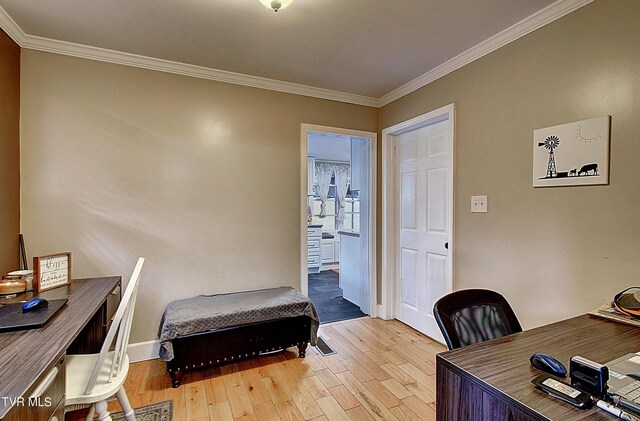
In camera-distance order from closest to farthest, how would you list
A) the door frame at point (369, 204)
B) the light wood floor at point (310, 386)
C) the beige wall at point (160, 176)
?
the light wood floor at point (310, 386) → the beige wall at point (160, 176) → the door frame at point (369, 204)

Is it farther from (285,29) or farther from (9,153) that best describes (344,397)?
(9,153)

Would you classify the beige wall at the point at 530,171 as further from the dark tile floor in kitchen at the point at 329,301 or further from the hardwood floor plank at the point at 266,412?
the hardwood floor plank at the point at 266,412

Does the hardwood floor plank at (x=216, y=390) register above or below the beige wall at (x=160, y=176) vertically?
below

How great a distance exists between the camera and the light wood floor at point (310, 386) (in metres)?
1.86

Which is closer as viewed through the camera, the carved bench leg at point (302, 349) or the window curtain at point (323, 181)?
the carved bench leg at point (302, 349)

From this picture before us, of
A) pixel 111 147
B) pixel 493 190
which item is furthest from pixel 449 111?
pixel 111 147

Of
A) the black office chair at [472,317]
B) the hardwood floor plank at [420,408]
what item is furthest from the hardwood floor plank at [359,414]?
the black office chair at [472,317]

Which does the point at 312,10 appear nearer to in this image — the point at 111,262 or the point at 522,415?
the point at 522,415

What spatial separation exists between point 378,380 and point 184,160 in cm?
231

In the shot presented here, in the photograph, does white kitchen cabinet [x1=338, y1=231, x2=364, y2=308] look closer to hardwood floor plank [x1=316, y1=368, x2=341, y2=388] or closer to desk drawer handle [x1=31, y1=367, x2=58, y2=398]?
hardwood floor plank [x1=316, y1=368, x2=341, y2=388]

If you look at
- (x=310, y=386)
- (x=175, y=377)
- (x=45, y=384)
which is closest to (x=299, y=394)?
(x=310, y=386)

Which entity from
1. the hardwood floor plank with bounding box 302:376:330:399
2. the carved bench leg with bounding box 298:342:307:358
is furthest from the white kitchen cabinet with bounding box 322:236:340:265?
the hardwood floor plank with bounding box 302:376:330:399

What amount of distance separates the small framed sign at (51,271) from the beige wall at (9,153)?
343 mm

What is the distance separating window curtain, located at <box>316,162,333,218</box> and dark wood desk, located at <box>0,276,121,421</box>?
16.6ft
